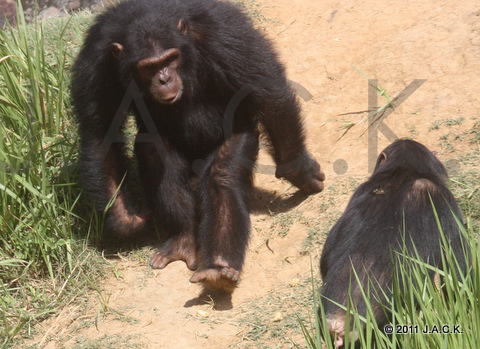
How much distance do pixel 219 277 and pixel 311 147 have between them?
224 cm

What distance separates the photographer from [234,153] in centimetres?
551

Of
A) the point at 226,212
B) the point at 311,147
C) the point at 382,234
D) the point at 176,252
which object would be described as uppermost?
the point at 382,234

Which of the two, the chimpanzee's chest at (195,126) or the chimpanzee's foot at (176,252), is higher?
the chimpanzee's chest at (195,126)

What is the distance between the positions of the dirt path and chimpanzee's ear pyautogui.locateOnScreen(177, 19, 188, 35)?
5.99ft

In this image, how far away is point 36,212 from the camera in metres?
5.38

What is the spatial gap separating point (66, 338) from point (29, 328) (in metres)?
0.30

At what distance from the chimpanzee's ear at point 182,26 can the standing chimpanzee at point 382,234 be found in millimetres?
2048

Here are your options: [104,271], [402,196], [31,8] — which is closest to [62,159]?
[104,271]

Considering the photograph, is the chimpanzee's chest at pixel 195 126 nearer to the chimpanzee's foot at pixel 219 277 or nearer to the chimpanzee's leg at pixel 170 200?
the chimpanzee's leg at pixel 170 200

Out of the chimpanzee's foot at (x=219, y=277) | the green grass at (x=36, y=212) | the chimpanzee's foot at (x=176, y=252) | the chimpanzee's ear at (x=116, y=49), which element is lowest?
the chimpanzee's foot at (x=176, y=252)

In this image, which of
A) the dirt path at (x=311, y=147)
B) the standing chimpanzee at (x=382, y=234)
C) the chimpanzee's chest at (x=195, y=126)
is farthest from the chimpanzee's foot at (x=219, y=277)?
the chimpanzee's chest at (x=195, y=126)

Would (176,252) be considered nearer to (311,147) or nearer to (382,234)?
(311,147)

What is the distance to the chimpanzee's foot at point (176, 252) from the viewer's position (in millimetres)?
5559

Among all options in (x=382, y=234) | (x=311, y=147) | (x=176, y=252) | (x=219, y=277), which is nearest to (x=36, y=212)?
(x=176, y=252)
